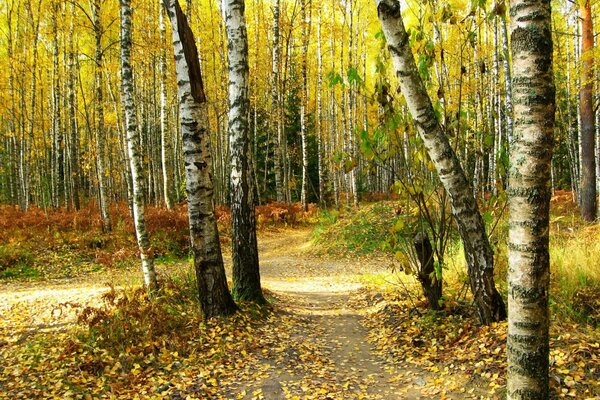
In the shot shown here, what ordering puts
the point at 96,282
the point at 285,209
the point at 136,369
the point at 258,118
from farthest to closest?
the point at 258,118, the point at 285,209, the point at 96,282, the point at 136,369

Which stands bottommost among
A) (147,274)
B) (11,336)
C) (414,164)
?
(11,336)

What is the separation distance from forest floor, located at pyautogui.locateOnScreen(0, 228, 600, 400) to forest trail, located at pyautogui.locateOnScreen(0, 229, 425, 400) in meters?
0.02

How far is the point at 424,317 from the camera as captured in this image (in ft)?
18.0

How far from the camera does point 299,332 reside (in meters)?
5.98

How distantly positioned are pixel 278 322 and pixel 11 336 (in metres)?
3.61

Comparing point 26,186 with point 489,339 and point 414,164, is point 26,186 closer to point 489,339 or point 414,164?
point 414,164

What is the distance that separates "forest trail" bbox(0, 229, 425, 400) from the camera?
424 cm

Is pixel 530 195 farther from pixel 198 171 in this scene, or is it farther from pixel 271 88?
pixel 271 88

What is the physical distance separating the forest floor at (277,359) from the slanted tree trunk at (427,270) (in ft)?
1.30

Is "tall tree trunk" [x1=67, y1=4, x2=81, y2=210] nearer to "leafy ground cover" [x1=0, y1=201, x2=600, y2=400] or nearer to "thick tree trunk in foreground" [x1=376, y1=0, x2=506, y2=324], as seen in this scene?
"leafy ground cover" [x1=0, y1=201, x2=600, y2=400]

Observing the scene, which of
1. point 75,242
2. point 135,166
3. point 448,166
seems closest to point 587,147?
point 448,166

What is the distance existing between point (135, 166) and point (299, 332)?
12.2 feet

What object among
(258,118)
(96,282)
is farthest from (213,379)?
(258,118)

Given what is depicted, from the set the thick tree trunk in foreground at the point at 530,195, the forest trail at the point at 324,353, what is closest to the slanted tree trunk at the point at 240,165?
the forest trail at the point at 324,353
